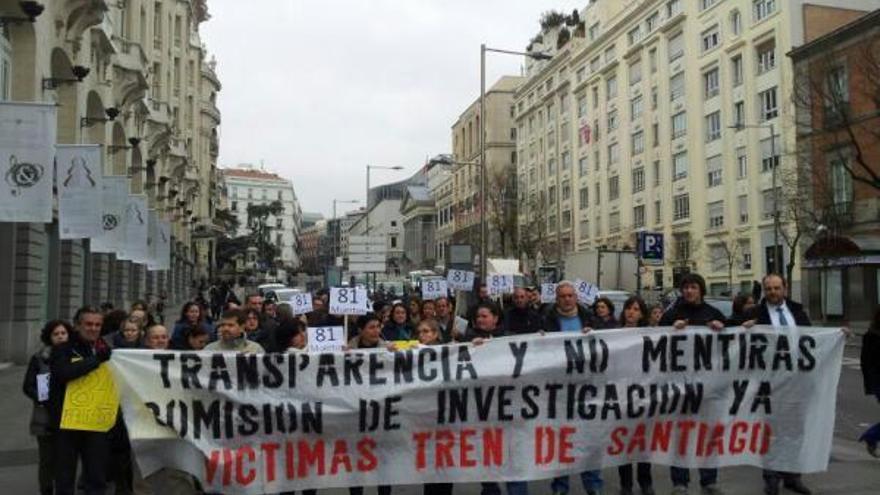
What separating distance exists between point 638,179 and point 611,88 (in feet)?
32.1

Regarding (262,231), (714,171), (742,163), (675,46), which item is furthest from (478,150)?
(742,163)

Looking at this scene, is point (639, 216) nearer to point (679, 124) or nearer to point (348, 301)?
point (679, 124)

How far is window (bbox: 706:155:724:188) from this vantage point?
177 feet

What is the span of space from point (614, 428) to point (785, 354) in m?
1.69

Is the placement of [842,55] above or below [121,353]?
above

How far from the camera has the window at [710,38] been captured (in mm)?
54594

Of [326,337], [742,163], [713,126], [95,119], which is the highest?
[713,126]

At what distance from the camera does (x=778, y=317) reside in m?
7.85

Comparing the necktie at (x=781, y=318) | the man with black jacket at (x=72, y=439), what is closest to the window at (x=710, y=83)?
the necktie at (x=781, y=318)

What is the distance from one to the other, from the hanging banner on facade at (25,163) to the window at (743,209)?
43643 mm

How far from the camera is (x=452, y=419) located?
22.6ft

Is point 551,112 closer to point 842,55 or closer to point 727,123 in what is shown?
point 727,123

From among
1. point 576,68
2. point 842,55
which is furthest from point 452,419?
point 576,68

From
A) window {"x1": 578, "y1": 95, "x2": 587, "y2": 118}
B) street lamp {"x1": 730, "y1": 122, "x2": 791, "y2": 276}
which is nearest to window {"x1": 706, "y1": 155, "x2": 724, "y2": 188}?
street lamp {"x1": 730, "y1": 122, "x2": 791, "y2": 276}
